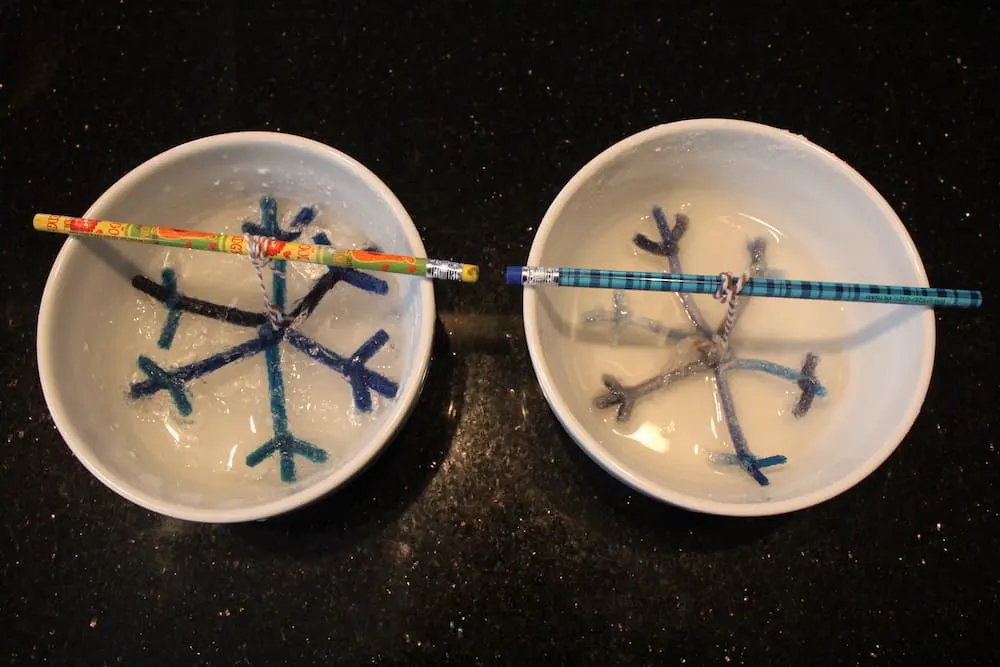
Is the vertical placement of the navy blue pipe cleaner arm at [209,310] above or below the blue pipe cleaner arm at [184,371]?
above

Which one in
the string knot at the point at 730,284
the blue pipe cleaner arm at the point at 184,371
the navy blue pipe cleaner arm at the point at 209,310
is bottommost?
the blue pipe cleaner arm at the point at 184,371

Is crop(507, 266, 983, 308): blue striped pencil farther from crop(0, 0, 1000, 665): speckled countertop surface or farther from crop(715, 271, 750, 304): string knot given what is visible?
crop(0, 0, 1000, 665): speckled countertop surface

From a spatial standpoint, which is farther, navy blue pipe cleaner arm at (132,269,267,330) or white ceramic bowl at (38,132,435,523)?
navy blue pipe cleaner arm at (132,269,267,330)

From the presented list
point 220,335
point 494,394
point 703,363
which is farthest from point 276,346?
point 703,363

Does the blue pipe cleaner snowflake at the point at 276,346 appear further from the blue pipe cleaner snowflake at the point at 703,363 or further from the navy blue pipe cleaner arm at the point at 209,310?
the blue pipe cleaner snowflake at the point at 703,363

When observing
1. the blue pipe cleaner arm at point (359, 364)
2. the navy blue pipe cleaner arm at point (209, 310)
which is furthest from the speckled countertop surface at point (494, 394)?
the navy blue pipe cleaner arm at point (209, 310)

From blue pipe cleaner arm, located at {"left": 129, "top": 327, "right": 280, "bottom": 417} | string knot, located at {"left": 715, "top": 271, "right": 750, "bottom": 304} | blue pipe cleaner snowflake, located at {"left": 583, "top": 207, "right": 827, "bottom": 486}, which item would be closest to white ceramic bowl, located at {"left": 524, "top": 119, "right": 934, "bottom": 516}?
blue pipe cleaner snowflake, located at {"left": 583, "top": 207, "right": 827, "bottom": 486}

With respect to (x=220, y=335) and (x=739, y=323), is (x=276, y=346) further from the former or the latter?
(x=739, y=323)

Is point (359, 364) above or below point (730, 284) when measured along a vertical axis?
below
